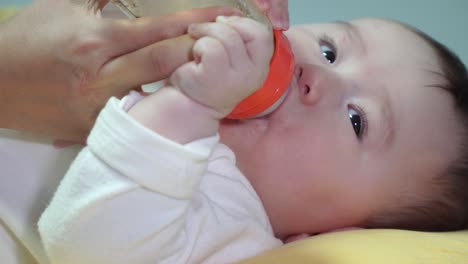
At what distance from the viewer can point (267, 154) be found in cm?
88

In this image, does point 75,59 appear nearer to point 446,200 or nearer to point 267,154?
point 267,154

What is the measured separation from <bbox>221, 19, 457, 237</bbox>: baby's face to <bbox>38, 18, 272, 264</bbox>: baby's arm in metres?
0.22

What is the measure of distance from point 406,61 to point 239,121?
12.9 inches

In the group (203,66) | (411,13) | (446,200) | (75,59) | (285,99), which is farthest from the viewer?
(411,13)

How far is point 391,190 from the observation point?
37.5 inches

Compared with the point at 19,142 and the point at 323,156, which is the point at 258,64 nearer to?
the point at 323,156

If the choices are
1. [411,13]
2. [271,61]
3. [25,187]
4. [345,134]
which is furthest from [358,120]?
[411,13]

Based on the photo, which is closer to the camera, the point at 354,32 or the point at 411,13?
the point at 354,32

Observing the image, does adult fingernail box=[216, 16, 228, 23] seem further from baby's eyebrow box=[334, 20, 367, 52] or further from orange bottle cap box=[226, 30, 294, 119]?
baby's eyebrow box=[334, 20, 367, 52]

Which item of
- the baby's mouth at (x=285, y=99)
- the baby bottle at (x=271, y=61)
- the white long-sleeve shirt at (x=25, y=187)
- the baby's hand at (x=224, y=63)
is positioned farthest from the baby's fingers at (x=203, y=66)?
the white long-sleeve shirt at (x=25, y=187)

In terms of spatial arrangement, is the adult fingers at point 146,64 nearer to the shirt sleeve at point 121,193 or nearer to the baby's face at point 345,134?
the shirt sleeve at point 121,193

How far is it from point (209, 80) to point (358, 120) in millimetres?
387

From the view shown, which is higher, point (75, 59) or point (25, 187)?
point (75, 59)

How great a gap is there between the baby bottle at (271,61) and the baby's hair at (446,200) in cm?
32
